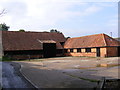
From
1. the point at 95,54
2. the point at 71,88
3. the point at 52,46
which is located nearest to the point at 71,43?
the point at 52,46

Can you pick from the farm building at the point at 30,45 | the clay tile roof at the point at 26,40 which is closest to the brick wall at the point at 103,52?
the farm building at the point at 30,45

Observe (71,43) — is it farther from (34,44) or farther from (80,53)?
(34,44)

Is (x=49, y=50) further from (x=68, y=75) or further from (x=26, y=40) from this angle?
(x=68, y=75)

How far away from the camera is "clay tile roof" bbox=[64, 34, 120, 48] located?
39.8 metres

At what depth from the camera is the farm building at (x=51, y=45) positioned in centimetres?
3956

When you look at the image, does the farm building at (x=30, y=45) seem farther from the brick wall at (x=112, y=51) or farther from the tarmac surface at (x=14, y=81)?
the tarmac surface at (x=14, y=81)

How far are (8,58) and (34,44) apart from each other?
8.01 m

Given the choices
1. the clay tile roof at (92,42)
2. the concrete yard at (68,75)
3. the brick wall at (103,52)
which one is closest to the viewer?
the concrete yard at (68,75)

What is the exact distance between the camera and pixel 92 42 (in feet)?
140

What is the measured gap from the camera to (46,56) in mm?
45094

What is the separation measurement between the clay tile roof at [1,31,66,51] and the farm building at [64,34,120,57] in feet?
12.4

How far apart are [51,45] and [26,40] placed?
6379 mm

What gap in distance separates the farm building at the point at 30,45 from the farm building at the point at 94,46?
11.8 ft

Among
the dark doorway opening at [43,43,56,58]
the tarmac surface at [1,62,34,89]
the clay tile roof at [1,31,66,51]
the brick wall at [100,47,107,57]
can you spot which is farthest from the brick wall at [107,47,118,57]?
the tarmac surface at [1,62,34,89]
